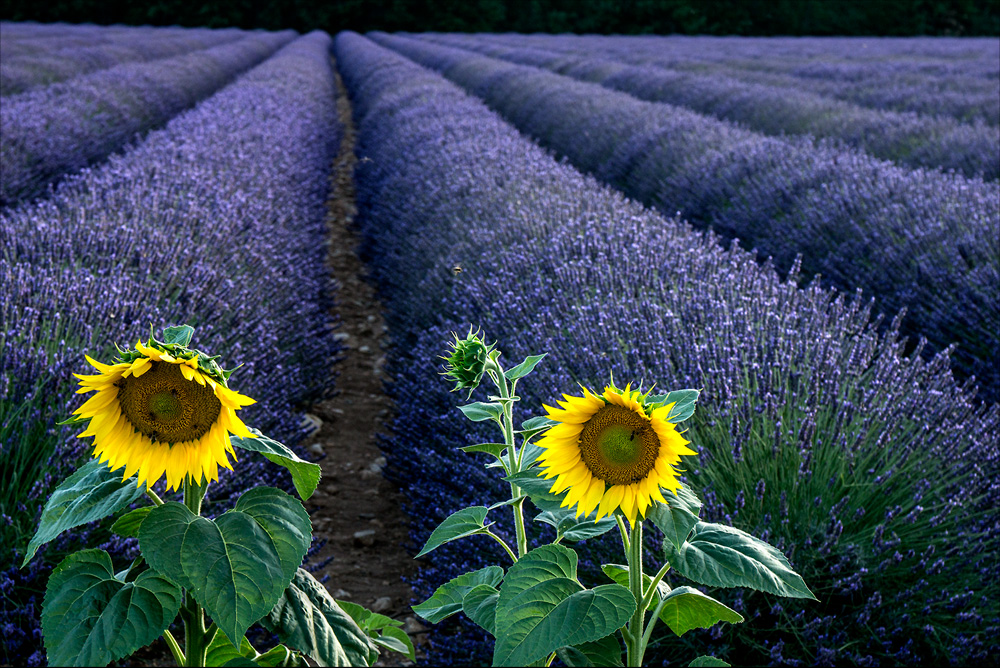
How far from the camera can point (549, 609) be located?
0.84 meters

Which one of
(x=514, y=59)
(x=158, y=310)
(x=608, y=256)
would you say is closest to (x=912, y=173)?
(x=608, y=256)

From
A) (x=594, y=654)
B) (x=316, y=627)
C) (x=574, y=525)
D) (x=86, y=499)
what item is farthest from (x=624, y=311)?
(x=86, y=499)

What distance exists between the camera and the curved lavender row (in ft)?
16.1

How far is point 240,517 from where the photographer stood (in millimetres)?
823

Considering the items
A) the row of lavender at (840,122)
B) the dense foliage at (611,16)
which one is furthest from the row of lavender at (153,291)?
the dense foliage at (611,16)

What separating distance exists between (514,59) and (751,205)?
42.2 feet

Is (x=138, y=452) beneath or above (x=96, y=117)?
above

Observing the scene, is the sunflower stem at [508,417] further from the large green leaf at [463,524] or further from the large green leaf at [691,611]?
the large green leaf at [691,611]

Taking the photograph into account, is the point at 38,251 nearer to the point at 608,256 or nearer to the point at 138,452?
the point at 608,256

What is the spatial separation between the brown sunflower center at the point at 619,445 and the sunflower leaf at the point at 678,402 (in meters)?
0.04

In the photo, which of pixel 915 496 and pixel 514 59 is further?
pixel 514 59

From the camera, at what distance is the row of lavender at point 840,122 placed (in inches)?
189

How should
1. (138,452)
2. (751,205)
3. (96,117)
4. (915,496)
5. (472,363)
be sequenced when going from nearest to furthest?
(138,452) < (472,363) < (915,496) < (751,205) < (96,117)

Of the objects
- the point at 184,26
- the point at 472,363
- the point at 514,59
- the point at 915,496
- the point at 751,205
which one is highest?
the point at 472,363
